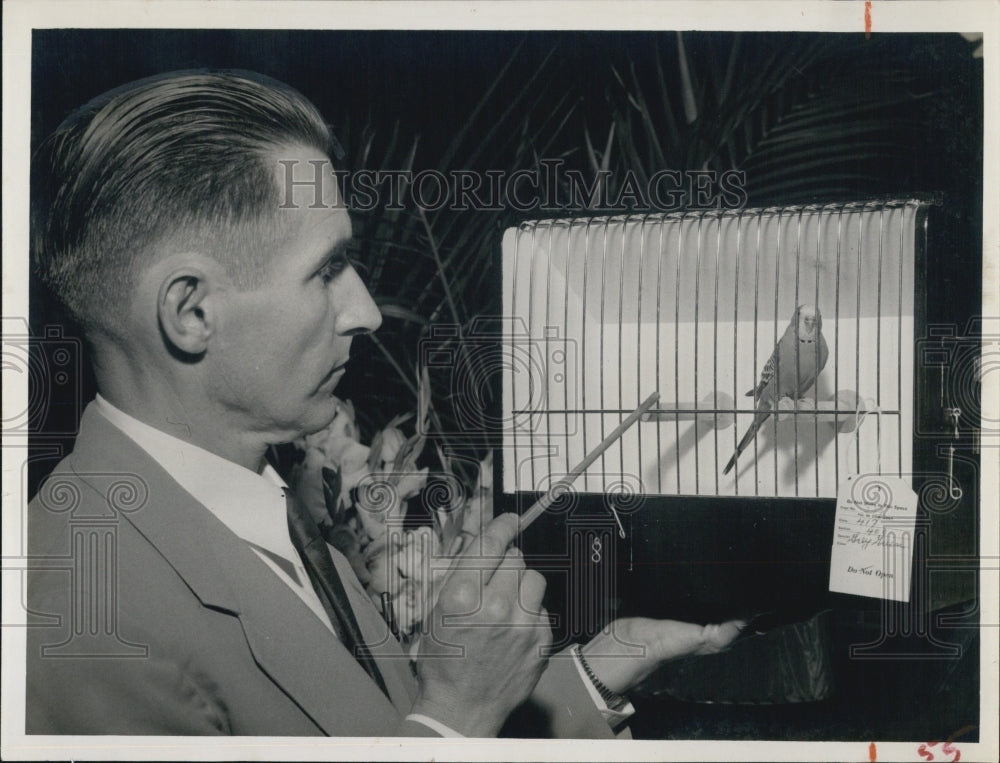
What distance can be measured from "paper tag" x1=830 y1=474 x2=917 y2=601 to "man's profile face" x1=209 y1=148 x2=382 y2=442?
774 mm

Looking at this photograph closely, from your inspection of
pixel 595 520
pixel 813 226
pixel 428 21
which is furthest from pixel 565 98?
pixel 595 520

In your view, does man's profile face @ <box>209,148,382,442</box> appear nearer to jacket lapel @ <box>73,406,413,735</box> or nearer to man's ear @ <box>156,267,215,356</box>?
man's ear @ <box>156,267,215,356</box>

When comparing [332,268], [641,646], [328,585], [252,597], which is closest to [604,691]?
[641,646]

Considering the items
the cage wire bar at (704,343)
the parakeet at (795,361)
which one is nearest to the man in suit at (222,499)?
the cage wire bar at (704,343)

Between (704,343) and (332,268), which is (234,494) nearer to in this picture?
(332,268)

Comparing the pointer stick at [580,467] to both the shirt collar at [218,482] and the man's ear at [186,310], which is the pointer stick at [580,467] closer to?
the shirt collar at [218,482]

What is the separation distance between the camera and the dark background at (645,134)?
1482mm

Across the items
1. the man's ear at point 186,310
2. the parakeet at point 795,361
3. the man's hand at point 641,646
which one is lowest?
the man's hand at point 641,646

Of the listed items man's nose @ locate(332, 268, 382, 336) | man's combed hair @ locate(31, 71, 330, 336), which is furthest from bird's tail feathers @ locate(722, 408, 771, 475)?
man's combed hair @ locate(31, 71, 330, 336)

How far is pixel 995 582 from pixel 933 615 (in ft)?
0.36

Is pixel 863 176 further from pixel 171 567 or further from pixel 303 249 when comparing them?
pixel 171 567

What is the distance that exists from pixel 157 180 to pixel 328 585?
0.64 metres

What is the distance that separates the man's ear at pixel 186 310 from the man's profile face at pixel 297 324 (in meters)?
0.02

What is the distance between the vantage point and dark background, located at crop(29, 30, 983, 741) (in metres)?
1.48
